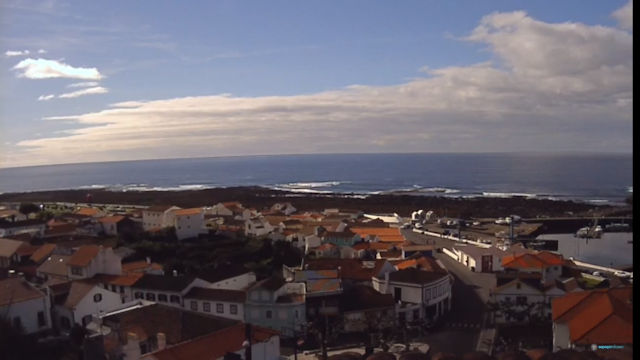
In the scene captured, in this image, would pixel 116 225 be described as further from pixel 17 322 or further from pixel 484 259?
pixel 484 259

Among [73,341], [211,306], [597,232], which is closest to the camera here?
[73,341]

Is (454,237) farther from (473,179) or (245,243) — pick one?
(473,179)

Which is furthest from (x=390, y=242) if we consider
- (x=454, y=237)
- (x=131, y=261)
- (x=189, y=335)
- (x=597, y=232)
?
(x=597, y=232)

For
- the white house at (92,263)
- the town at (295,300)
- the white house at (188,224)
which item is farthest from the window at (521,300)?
the white house at (188,224)

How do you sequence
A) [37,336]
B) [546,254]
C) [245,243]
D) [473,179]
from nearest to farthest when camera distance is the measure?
[37,336] → [546,254] → [245,243] → [473,179]

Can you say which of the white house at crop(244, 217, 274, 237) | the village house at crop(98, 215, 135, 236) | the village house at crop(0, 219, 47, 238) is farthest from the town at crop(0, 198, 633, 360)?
the village house at crop(98, 215, 135, 236)

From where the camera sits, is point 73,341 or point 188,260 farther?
point 188,260
